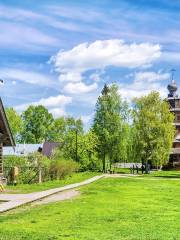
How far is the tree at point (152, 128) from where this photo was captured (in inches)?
2844

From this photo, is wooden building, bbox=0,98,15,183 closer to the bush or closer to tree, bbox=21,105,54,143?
the bush

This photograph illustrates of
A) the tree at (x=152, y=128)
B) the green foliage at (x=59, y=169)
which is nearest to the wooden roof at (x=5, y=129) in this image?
the green foliage at (x=59, y=169)

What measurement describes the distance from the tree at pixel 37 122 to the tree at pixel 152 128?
4776 centimetres

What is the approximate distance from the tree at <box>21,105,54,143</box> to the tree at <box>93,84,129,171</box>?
42.5m

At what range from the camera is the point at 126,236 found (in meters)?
12.3

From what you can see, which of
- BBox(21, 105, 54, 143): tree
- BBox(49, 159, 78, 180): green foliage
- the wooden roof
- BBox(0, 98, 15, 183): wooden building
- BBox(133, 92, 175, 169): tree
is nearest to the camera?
the wooden roof

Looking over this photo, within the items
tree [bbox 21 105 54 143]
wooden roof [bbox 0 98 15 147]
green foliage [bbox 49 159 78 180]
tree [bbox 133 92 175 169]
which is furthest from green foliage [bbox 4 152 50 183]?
tree [bbox 21 105 54 143]

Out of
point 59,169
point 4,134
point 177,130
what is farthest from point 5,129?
point 177,130

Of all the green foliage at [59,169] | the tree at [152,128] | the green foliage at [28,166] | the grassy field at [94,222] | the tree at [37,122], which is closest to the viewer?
the grassy field at [94,222]

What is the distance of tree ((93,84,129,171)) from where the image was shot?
253ft

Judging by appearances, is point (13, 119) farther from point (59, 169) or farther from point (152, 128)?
point (59, 169)

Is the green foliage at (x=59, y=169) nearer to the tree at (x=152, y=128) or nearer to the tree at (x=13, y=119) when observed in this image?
the tree at (x=152, y=128)

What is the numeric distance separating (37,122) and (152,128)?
50501 mm

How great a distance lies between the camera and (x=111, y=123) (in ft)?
254
